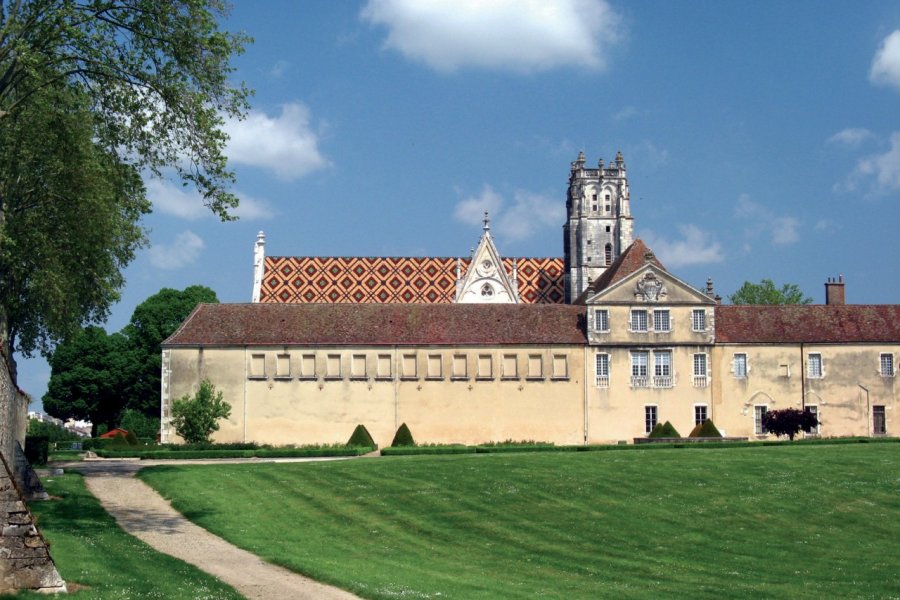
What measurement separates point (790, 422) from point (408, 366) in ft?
63.5

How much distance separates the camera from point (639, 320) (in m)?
58.5

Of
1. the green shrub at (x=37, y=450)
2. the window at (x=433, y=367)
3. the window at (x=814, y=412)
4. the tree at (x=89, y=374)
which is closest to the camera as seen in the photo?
the green shrub at (x=37, y=450)

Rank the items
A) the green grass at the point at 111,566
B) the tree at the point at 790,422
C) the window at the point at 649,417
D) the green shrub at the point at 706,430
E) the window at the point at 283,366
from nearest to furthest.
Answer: the green grass at the point at 111,566, the tree at the point at 790,422, the green shrub at the point at 706,430, the window at the point at 283,366, the window at the point at 649,417

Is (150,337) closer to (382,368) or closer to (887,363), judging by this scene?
(382,368)

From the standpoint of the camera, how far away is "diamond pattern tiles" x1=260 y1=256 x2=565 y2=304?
72.9 meters

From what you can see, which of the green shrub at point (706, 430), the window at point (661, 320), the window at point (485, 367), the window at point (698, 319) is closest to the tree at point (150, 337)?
the window at point (485, 367)

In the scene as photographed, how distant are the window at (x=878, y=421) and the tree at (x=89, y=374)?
170 feet

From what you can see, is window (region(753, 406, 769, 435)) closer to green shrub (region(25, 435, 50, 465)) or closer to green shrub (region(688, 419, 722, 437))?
green shrub (region(688, 419, 722, 437))

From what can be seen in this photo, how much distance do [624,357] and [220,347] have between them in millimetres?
21224

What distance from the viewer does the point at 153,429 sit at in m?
74.6

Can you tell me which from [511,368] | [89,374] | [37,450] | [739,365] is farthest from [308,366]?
[89,374]

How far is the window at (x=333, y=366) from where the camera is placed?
5731cm

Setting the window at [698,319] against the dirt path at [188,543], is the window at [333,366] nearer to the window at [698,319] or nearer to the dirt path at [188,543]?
the window at [698,319]

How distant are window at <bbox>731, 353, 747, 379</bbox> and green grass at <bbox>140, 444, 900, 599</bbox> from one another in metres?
17.0
